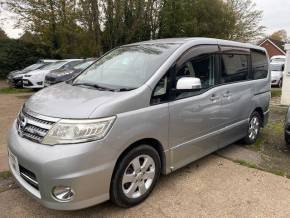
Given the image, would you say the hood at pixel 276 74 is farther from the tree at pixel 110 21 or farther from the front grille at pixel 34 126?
the front grille at pixel 34 126

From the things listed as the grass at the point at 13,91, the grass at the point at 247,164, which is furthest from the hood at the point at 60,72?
the grass at the point at 247,164

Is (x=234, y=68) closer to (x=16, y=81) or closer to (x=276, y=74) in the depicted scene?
(x=16, y=81)

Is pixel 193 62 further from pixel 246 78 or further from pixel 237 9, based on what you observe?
pixel 237 9

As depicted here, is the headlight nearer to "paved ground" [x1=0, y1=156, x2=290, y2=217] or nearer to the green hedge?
"paved ground" [x1=0, y1=156, x2=290, y2=217]

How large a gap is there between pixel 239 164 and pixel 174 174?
43.5 inches

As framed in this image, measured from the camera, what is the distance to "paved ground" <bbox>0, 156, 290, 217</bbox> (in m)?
3.08

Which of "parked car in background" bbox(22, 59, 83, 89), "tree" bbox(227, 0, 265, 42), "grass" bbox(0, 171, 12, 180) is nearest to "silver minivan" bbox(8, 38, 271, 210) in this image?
"grass" bbox(0, 171, 12, 180)

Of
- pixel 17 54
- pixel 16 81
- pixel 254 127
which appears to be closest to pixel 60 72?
pixel 16 81

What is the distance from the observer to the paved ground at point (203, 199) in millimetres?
3078

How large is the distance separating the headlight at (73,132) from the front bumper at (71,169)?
50 mm

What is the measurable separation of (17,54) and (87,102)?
58.3 ft

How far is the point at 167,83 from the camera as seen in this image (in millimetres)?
3389

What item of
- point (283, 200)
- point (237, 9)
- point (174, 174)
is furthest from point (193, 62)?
point (237, 9)

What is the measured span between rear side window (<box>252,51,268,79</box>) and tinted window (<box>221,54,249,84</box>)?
28cm
